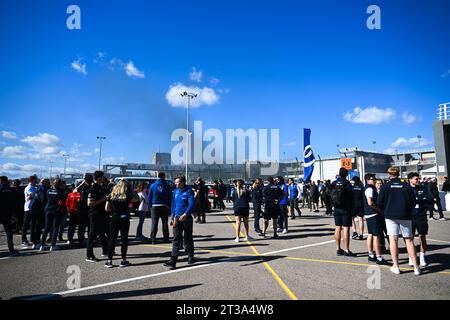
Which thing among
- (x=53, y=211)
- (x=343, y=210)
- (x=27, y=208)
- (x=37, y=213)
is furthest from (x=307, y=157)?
(x=27, y=208)

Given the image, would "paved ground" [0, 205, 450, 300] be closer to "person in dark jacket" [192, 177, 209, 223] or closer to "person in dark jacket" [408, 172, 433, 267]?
"person in dark jacket" [408, 172, 433, 267]

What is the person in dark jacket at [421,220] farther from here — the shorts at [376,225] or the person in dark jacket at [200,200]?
the person in dark jacket at [200,200]

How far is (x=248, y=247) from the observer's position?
782cm

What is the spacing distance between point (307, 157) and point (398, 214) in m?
14.4

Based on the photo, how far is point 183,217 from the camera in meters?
6.05

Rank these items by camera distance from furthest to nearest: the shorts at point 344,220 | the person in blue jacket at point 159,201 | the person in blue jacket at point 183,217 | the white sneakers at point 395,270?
the person in blue jacket at point 159,201, the shorts at point 344,220, the person in blue jacket at point 183,217, the white sneakers at point 395,270

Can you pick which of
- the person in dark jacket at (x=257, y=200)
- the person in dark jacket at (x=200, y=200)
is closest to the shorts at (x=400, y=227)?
the person in dark jacket at (x=257, y=200)

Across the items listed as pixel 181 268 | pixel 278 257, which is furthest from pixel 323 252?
pixel 181 268

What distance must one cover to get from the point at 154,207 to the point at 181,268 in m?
2.89

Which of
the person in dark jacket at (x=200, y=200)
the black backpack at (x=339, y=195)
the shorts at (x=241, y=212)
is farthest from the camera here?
the person in dark jacket at (x=200, y=200)

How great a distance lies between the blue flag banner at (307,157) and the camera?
19.0 metres

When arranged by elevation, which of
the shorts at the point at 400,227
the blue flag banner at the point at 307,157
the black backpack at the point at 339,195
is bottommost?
the shorts at the point at 400,227

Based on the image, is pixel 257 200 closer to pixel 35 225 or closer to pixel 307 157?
pixel 35 225

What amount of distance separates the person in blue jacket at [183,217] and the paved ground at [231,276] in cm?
45
